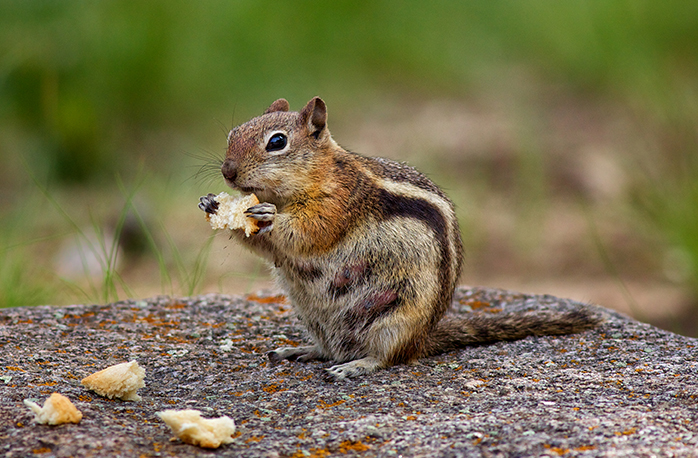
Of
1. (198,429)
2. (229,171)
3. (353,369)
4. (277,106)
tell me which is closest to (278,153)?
(229,171)

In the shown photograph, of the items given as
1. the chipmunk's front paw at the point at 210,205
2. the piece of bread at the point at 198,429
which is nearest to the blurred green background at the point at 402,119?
the chipmunk's front paw at the point at 210,205

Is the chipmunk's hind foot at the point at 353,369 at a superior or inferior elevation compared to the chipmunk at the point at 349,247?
→ inferior

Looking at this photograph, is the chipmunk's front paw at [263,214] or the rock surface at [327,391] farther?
the chipmunk's front paw at [263,214]

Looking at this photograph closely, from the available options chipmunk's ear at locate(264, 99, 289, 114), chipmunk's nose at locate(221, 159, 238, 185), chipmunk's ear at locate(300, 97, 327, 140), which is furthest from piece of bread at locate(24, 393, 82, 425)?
chipmunk's ear at locate(264, 99, 289, 114)

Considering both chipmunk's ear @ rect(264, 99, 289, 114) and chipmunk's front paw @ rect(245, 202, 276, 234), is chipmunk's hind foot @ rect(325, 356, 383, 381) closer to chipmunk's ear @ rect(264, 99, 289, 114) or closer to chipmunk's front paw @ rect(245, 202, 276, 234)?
chipmunk's front paw @ rect(245, 202, 276, 234)

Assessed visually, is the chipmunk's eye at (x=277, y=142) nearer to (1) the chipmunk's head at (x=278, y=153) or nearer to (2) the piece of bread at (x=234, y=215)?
(1) the chipmunk's head at (x=278, y=153)

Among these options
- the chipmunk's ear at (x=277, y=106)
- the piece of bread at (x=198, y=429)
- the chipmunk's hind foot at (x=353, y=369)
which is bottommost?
the piece of bread at (x=198, y=429)

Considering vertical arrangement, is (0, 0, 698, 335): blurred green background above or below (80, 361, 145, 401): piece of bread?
above
